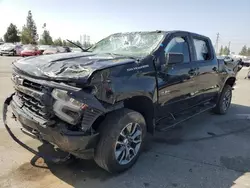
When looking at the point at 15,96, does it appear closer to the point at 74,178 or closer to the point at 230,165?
the point at 74,178

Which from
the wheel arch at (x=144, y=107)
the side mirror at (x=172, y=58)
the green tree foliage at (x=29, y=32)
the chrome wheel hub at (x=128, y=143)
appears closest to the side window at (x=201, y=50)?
the side mirror at (x=172, y=58)

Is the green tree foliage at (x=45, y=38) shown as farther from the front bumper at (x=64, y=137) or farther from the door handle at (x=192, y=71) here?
the front bumper at (x=64, y=137)

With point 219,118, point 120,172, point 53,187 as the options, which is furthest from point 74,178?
point 219,118

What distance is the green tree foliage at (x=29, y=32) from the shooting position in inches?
2149

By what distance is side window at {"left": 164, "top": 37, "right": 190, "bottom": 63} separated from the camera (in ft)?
13.4

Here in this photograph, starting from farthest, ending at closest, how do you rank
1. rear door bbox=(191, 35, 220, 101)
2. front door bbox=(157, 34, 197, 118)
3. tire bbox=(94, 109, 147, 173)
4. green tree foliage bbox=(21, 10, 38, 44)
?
green tree foliage bbox=(21, 10, 38, 44) < rear door bbox=(191, 35, 220, 101) < front door bbox=(157, 34, 197, 118) < tire bbox=(94, 109, 147, 173)

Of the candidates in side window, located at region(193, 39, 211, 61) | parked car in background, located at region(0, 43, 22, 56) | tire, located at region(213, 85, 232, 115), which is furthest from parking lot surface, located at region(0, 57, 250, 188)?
parked car in background, located at region(0, 43, 22, 56)

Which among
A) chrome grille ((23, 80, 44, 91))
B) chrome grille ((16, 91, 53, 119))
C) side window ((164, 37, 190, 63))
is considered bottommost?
chrome grille ((16, 91, 53, 119))

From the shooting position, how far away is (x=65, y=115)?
2699 millimetres

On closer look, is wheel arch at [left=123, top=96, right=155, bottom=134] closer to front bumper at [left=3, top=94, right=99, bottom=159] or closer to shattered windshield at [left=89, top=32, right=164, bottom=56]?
shattered windshield at [left=89, top=32, right=164, bottom=56]

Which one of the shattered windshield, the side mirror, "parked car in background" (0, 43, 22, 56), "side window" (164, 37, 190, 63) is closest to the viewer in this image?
the side mirror

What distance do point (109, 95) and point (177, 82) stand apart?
161 centimetres

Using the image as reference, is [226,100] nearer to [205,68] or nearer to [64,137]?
[205,68]

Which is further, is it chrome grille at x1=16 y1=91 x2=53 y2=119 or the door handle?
the door handle
